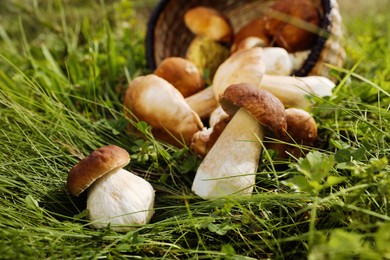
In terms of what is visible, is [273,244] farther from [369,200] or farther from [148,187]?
[148,187]

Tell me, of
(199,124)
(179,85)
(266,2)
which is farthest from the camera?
(266,2)

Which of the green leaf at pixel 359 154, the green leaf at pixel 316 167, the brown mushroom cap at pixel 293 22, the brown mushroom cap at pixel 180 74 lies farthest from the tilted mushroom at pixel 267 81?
the green leaf at pixel 316 167

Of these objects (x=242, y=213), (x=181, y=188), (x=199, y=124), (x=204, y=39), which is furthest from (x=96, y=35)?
(x=242, y=213)

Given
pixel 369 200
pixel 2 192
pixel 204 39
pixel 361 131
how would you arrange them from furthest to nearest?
pixel 204 39 → pixel 361 131 → pixel 2 192 → pixel 369 200

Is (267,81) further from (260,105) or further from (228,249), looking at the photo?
(228,249)

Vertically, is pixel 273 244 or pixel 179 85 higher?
pixel 179 85

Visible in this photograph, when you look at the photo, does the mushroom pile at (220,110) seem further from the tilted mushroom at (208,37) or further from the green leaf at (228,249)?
the green leaf at (228,249)
